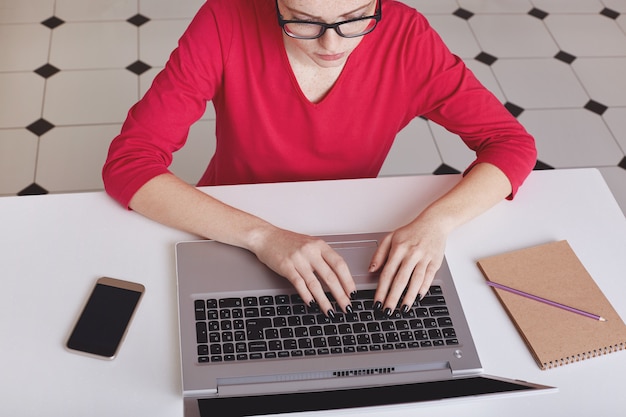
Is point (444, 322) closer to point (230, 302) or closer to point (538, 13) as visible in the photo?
point (230, 302)

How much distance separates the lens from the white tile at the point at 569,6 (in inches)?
144

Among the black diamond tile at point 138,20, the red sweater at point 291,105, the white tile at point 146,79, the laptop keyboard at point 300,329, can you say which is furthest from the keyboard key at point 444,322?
the black diamond tile at point 138,20

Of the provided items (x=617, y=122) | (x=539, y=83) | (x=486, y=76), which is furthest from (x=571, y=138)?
(x=486, y=76)

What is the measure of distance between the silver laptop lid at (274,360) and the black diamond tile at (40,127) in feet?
6.18

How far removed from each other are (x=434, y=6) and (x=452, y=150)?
1.21m

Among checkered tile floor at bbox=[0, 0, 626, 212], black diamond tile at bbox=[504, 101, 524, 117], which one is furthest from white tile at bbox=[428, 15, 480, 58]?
black diamond tile at bbox=[504, 101, 524, 117]

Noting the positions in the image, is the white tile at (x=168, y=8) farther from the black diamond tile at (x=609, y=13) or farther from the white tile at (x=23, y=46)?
the black diamond tile at (x=609, y=13)

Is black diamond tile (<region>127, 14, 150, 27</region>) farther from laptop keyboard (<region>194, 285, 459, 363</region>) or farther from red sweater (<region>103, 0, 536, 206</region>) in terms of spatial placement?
laptop keyboard (<region>194, 285, 459, 363</region>)

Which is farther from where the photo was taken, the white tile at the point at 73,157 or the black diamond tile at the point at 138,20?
the black diamond tile at the point at 138,20

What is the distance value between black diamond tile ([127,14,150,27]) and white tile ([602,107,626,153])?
2485 millimetres

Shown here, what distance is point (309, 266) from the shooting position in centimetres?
106

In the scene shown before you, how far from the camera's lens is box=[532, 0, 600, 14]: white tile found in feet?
12.0

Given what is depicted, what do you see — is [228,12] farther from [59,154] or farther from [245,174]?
[59,154]

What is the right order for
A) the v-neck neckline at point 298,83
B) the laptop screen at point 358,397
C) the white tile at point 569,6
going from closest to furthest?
the laptop screen at point 358,397, the v-neck neckline at point 298,83, the white tile at point 569,6
